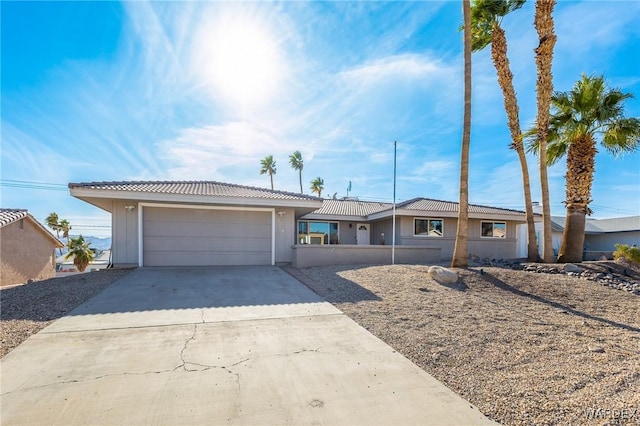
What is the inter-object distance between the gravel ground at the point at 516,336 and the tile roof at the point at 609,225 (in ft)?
76.1

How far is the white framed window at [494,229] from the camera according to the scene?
703 inches

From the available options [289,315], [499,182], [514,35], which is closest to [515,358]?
[289,315]

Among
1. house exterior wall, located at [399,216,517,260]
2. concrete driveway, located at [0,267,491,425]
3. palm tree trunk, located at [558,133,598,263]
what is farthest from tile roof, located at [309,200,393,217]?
concrete driveway, located at [0,267,491,425]

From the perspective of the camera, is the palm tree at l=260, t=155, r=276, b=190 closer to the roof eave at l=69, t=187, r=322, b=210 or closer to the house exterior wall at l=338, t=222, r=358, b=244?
the house exterior wall at l=338, t=222, r=358, b=244

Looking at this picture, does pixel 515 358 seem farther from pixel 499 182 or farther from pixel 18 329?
pixel 499 182

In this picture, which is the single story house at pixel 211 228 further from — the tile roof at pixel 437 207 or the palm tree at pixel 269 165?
the palm tree at pixel 269 165

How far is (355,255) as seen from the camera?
1284 centimetres

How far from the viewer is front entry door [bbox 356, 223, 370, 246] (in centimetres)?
1972

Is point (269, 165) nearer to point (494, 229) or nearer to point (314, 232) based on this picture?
point (314, 232)

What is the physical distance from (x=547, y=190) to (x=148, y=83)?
46.7 feet

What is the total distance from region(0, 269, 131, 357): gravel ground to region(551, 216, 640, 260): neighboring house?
1181 inches

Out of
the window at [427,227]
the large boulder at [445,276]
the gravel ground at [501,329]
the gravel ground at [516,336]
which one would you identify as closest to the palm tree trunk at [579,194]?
the gravel ground at [501,329]

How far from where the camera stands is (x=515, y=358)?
13.5 feet

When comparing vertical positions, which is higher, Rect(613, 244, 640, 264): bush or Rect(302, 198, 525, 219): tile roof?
Rect(302, 198, 525, 219): tile roof
